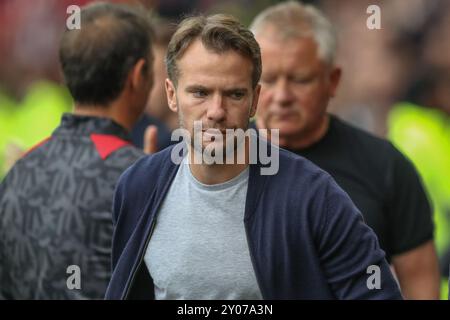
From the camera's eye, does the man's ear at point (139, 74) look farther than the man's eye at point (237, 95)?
Yes

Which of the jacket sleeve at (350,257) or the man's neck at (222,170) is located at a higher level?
the man's neck at (222,170)

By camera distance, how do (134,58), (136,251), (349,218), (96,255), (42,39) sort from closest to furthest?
(349,218), (136,251), (96,255), (134,58), (42,39)

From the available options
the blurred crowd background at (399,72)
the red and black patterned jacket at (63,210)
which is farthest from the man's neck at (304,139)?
the blurred crowd background at (399,72)

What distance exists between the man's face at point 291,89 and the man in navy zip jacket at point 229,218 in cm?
131

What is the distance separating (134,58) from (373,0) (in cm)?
328

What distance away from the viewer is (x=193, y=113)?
346 cm

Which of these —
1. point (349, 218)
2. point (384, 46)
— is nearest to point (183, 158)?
point (349, 218)

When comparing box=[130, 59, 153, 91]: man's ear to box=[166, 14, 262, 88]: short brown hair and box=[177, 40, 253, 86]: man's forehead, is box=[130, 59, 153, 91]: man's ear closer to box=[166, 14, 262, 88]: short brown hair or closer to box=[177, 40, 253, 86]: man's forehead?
box=[166, 14, 262, 88]: short brown hair

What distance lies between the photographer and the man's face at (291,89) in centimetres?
488

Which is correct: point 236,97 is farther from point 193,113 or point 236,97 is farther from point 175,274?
point 175,274

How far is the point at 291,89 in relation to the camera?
495cm

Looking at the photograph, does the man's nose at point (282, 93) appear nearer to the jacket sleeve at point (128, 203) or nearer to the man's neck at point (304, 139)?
the man's neck at point (304, 139)

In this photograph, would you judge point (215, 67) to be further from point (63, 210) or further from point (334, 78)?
point (334, 78)

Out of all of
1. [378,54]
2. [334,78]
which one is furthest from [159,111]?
[334,78]
